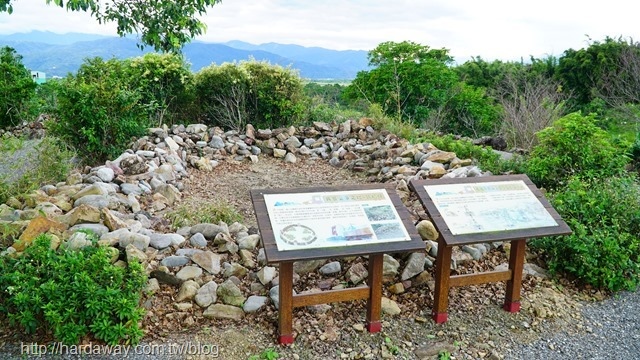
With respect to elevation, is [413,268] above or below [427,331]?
above

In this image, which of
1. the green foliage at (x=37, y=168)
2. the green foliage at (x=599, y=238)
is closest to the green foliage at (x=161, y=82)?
the green foliage at (x=37, y=168)

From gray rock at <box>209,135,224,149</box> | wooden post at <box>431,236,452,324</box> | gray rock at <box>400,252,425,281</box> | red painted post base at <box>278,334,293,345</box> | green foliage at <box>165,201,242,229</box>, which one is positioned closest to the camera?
red painted post base at <box>278,334,293,345</box>

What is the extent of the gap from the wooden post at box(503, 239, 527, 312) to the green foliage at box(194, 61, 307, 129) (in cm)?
559

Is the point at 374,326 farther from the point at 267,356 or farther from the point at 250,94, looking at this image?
the point at 250,94

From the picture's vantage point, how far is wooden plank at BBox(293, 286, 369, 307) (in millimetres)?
3344

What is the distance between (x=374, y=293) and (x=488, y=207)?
0.98 metres

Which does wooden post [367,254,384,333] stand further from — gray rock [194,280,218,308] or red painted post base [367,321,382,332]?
gray rock [194,280,218,308]

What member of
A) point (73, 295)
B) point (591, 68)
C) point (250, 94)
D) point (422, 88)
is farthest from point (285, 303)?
point (591, 68)

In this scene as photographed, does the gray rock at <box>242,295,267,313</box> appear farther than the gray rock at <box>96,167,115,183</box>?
No

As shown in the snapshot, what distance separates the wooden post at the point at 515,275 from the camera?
376cm

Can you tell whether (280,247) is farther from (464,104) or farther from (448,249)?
(464,104)

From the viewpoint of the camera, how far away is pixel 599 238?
4.18m

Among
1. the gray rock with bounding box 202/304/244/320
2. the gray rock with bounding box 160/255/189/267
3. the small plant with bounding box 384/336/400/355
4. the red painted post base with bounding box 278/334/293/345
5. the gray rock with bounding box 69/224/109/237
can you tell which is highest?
the gray rock with bounding box 69/224/109/237

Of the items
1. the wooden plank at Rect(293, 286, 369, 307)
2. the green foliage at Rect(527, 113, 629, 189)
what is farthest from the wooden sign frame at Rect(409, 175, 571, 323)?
the green foliage at Rect(527, 113, 629, 189)
